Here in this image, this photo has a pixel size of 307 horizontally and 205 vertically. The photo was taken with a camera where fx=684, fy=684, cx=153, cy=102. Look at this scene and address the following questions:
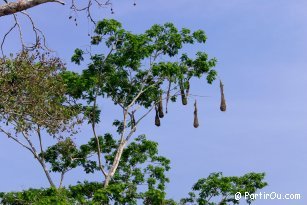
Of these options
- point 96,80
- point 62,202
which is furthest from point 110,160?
point 62,202

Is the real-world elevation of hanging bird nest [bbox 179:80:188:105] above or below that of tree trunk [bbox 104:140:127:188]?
above

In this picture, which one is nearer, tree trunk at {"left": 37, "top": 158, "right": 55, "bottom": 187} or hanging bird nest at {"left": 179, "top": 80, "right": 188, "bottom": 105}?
hanging bird nest at {"left": 179, "top": 80, "right": 188, "bottom": 105}

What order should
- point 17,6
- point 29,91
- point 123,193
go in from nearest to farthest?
point 17,6, point 29,91, point 123,193

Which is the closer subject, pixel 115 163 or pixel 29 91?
pixel 29 91

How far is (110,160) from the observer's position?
26.6 meters

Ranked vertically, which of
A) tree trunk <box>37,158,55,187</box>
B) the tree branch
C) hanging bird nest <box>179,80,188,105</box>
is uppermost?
hanging bird nest <box>179,80,188,105</box>

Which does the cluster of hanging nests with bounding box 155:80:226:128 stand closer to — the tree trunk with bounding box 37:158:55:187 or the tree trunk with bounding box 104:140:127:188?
the tree trunk with bounding box 104:140:127:188

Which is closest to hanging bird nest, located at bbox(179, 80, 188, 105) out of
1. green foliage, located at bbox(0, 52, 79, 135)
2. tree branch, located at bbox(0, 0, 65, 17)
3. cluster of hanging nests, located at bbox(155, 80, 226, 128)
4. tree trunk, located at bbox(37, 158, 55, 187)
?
cluster of hanging nests, located at bbox(155, 80, 226, 128)

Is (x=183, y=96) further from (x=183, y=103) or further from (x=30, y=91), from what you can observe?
(x=30, y=91)

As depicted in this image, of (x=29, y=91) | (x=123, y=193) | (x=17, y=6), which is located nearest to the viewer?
(x=17, y=6)

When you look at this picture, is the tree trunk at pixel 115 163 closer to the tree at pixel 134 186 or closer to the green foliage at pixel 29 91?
the tree at pixel 134 186

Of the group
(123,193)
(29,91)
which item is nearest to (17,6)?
(29,91)

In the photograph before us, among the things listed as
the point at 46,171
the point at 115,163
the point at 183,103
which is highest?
the point at 183,103

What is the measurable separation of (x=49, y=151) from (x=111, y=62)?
4210 mm
